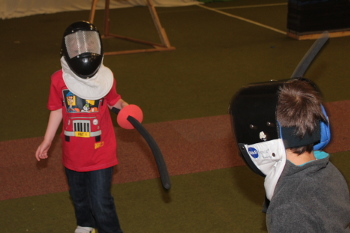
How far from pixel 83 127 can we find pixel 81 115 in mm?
68

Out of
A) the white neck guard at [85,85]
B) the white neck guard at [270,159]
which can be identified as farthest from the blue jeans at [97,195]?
the white neck guard at [270,159]

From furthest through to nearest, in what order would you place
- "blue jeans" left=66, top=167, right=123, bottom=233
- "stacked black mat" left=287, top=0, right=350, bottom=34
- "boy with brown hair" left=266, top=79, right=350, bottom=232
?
1. "stacked black mat" left=287, top=0, right=350, bottom=34
2. "blue jeans" left=66, top=167, right=123, bottom=233
3. "boy with brown hair" left=266, top=79, right=350, bottom=232

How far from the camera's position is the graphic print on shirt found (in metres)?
2.99

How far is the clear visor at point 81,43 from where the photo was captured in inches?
114

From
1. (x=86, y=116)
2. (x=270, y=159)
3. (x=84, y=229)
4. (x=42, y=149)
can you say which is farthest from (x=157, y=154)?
(x=84, y=229)

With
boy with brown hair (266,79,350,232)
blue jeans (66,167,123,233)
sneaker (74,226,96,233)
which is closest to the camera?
boy with brown hair (266,79,350,232)

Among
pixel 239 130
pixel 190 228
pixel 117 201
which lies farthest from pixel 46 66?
pixel 239 130

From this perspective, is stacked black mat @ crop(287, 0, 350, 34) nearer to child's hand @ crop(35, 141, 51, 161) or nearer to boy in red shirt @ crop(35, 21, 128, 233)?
boy in red shirt @ crop(35, 21, 128, 233)

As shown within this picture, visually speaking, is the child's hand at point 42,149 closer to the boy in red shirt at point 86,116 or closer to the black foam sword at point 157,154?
the boy in red shirt at point 86,116

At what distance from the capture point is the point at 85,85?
9.69 ft

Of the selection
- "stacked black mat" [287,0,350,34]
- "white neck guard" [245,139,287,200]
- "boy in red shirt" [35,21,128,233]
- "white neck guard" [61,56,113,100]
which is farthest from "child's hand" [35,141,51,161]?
"stacked black mat" [287,0,350,34]

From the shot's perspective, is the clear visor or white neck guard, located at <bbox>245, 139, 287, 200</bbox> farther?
the clear visor

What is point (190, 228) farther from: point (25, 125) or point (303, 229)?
point (25, 125)

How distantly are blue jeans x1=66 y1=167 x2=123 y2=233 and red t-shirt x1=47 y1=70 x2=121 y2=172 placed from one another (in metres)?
0.08
